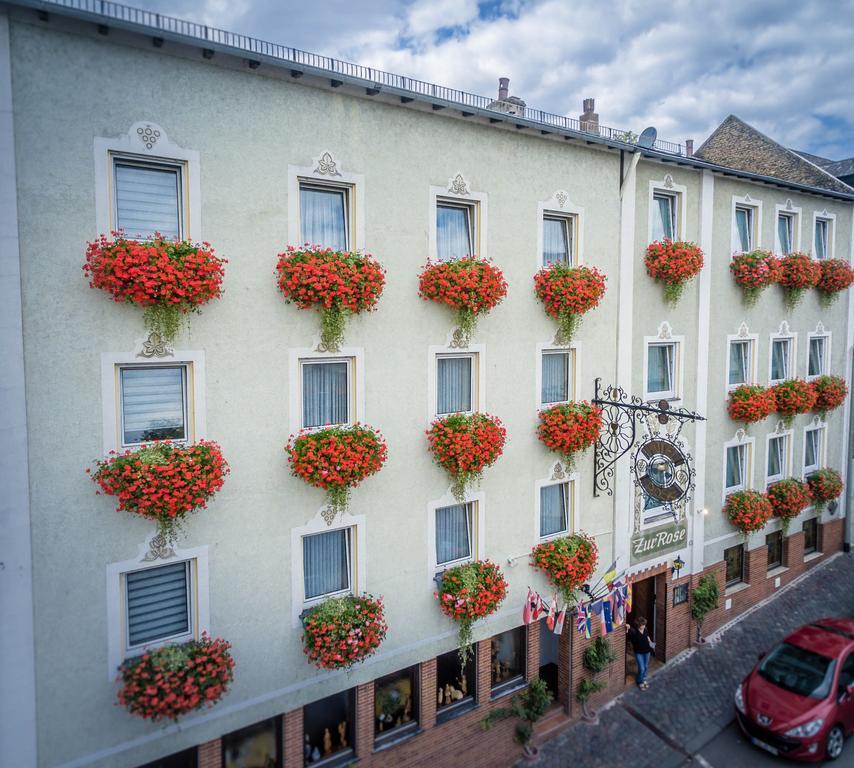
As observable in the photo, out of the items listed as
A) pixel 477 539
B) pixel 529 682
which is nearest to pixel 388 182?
pixel 477 539

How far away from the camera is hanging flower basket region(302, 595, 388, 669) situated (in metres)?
9.94

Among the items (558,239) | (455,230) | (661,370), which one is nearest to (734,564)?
(661,370)

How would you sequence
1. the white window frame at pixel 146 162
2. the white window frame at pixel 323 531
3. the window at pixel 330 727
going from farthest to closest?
the window at pixel 330 727 < the white window frame at pixel 323 531 < the white window frame at pixel 146 162

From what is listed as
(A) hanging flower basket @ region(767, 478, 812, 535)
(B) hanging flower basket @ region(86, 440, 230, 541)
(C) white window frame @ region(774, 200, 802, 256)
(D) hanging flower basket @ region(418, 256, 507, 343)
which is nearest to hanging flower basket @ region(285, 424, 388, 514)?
(B) hanging flower basket @ region(86, 440, 230, 541)

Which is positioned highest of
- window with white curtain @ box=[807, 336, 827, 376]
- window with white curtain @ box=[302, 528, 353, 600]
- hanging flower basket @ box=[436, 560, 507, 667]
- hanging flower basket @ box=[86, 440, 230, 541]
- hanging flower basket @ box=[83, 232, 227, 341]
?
hanging flower basket @ box=[83, 232, 227, 341]

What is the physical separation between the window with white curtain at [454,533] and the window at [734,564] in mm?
10744

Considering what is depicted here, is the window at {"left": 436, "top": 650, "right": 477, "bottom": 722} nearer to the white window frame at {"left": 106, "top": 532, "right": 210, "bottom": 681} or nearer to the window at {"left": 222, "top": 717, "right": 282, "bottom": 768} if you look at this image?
the window at {"left": 222, "top": 717, "right": 282, "bottom": 768}

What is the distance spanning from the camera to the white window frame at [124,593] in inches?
343

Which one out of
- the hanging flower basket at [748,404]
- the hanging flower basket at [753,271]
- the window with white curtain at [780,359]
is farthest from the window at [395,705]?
the window with white curtain at [780,359]

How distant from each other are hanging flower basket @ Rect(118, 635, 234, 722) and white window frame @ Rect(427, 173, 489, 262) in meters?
8.14

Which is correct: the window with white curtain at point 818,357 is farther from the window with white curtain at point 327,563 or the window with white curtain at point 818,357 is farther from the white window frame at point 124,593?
the white window frame at point 124,593

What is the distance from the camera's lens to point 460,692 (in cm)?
1291

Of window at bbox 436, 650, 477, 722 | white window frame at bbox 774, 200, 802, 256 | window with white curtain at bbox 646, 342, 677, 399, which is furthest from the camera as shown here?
white window frame at bbox 774, 200, 802, 256

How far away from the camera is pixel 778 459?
768 inches
